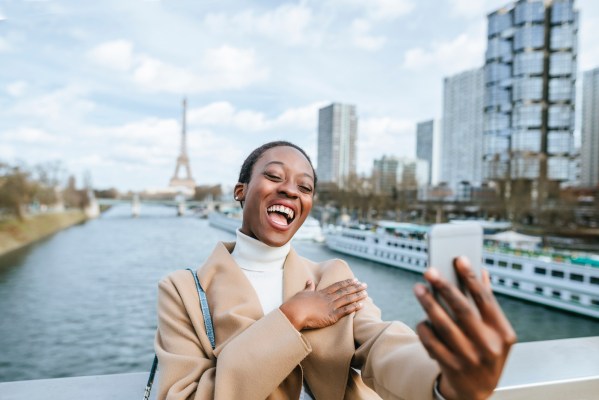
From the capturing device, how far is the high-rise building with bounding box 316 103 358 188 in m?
14.8

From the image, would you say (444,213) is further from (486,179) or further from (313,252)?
(313,252)

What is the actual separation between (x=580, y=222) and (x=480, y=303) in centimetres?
1818

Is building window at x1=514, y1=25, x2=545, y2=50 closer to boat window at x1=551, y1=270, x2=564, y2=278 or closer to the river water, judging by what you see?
the river water

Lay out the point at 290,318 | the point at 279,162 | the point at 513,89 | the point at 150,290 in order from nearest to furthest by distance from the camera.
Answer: the point at 290,318, the point at 279,162, the point at 150,290, the point at 513,89

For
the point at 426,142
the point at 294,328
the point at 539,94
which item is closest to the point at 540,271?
the point at 294,328

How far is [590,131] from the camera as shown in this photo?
2028 centimetres

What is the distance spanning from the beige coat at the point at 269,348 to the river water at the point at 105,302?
4.07 m

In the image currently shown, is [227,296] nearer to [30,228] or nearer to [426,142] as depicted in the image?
[30,228]

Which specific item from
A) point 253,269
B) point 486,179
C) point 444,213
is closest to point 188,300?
point 253,269

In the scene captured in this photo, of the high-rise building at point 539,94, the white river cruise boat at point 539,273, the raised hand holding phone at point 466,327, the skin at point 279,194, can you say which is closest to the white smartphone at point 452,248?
the raised hand holding phone at point 466,327

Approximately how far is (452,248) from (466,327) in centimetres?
6

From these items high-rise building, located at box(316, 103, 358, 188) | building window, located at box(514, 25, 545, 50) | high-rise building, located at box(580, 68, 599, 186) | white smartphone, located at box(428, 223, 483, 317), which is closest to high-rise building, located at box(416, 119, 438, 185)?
high-rise building, located at box(316, 103, 358, 188)

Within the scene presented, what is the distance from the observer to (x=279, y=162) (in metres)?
0.69

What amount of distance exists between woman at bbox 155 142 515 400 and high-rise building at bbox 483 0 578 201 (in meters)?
16.7
